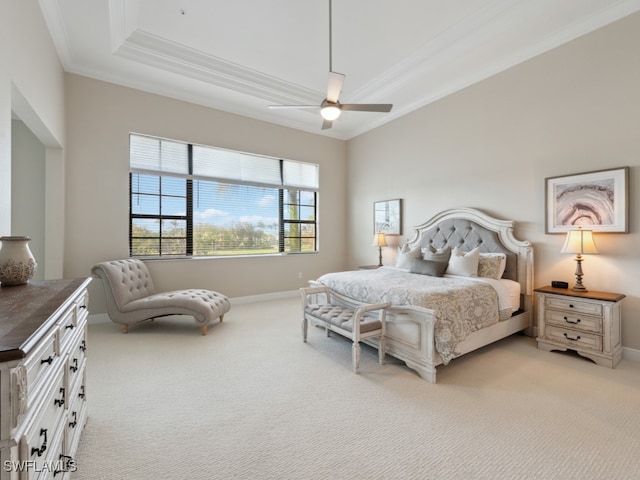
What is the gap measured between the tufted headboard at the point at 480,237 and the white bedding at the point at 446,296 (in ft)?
0.87

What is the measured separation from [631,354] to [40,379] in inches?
185

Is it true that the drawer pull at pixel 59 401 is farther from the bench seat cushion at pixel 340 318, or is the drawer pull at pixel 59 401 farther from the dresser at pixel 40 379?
the bench seat cushion at pixel 340 318

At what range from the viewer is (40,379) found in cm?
105

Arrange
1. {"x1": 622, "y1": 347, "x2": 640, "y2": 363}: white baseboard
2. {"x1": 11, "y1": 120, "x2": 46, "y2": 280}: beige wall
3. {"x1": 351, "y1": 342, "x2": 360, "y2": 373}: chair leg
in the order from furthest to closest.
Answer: {"x1": 11, "y1": 120, "x2": 46, "y2": 280}: beige wall, {"x1": 622, "y1": 347, "x2": 640, "y2": 363}: white baseboard, {"x1": 351, "y1": 342, "x2": 360, "y2": 373}: chair leg

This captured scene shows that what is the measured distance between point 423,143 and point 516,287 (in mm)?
2803

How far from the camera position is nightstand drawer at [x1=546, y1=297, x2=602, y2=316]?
2.92 m

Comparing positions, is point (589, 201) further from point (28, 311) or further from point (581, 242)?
point (28, 311)

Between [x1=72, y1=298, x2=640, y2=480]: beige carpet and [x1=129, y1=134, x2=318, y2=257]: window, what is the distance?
6.67 ft

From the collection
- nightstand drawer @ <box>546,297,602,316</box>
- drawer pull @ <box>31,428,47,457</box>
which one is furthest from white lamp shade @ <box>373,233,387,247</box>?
drawer pull @ <box>31,428,47,457</box>

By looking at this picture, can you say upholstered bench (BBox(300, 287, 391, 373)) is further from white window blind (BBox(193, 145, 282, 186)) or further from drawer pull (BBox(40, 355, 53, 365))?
white window blind (BBox(193, 145, 282, 186))

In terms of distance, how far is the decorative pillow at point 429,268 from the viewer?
12.7 ft

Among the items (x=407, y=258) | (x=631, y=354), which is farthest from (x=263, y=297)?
(x=631, y=354)

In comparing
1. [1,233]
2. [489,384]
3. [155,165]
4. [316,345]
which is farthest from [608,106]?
[155,165]

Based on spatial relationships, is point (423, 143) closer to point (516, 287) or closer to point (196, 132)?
point (516, 287)
